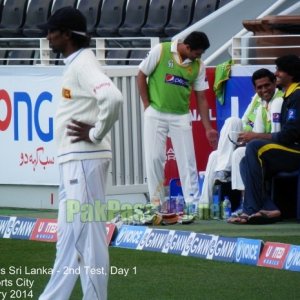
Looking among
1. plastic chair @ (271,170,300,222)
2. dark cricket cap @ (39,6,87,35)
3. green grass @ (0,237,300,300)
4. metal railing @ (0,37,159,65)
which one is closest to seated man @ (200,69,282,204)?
plastic chair @ (271,170,300,222)

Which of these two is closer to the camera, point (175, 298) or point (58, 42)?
point (58, 42)

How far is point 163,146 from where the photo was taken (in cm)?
1320

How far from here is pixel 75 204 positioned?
313 inches

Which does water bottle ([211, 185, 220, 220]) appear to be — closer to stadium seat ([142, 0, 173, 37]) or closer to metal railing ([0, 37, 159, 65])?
metal railing ([0, 37, 159, 65])

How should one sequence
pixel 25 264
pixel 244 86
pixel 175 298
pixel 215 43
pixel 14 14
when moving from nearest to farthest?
1. pixel 175 298
2. pixel 25 264
3. pixel 244 86
4. pixel 215 43
5. pixel 14 14

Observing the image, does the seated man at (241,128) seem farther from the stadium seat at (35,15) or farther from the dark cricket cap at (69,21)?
the stadium seat at (35,15)

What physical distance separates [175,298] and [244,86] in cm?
525

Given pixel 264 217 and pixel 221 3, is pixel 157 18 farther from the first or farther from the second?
pixel 264 217

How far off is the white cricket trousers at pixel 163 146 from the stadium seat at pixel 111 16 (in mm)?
6910

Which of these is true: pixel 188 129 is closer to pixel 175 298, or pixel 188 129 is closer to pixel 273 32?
pixel 273 32

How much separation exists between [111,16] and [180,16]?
151 centimetres

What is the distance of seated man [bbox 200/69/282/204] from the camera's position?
12992 mm

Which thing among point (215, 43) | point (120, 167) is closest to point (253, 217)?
point (120, 167)

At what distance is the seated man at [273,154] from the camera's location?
12.5 meters
